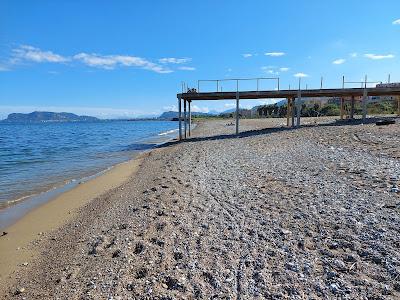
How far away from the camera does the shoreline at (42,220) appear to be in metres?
6.65

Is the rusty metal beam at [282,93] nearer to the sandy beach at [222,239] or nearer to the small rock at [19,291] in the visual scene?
the sandy beach at [222,239]

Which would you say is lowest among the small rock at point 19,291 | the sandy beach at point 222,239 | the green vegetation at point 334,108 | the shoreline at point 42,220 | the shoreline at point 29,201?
the shoreline at point 29,201

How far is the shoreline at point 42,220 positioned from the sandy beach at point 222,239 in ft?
0.14

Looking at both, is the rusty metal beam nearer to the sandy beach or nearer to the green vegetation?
the sandy beach

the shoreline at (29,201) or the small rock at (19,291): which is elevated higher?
the small rock at (19,291)

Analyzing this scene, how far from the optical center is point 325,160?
42.8 feet

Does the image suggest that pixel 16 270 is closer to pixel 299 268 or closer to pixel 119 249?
pixel 119 249

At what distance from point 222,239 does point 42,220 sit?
5748mm

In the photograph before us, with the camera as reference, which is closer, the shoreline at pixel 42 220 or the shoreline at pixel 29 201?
the shoreline at pixel 42 220

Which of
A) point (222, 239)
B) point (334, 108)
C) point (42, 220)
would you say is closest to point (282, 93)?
point (42, 220)

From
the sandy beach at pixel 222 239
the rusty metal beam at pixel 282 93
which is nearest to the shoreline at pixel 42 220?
the sandy beach at pixel 222 239

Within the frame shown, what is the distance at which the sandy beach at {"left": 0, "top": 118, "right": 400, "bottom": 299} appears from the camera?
4.55 metres

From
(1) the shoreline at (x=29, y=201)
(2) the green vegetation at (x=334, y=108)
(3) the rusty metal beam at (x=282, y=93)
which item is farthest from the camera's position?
(2) the green vegetation at (x=334, y=108)

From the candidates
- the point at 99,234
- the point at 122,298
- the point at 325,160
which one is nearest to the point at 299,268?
the point at 122,298
